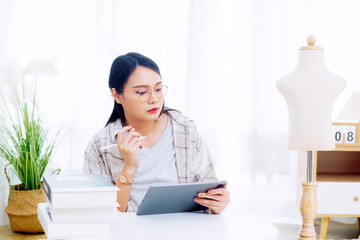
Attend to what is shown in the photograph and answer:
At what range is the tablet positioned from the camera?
4.38ft

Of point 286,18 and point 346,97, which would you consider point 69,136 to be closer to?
point 286,18

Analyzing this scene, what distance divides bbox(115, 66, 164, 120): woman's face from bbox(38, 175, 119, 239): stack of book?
623 millimetres

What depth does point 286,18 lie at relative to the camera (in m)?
3.45

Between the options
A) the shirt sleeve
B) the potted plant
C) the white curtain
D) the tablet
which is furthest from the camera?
the white curtain

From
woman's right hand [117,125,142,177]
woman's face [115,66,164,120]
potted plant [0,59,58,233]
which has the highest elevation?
woman's face [115,66,164,120]

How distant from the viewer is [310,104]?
129 centimetres

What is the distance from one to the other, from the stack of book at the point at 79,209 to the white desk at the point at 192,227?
60 millimetres

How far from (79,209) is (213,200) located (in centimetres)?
43

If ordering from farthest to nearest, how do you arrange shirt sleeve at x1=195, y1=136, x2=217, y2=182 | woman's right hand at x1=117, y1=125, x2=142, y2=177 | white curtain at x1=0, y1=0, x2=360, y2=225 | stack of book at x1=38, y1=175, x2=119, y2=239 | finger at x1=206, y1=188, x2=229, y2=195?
white curtain at x1=0, y1=0, x2=360, y2=225 → shirt sleeve at x1=195, y1=136, x2=217, y2=182 → woman's right hand at x1=117, y1=125, x2=142, y2=177 → finger at x1=206, y1=188, x2=229, y2=195 → stack of book at x1=38, y1=175, x2=119, y2=239

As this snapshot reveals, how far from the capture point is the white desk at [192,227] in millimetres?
1217

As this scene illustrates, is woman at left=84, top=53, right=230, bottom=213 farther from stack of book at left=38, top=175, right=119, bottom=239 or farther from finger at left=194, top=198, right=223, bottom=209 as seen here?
stack of book at left=38, top=175, right=119, bottom=239

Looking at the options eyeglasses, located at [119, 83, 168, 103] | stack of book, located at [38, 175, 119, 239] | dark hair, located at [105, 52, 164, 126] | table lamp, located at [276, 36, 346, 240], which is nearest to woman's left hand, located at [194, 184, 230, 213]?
table lamp, located at [276, 36, 346, 240]

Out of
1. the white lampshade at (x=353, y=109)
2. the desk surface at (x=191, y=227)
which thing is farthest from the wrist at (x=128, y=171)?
the white lampshade at (x=353, y=109)

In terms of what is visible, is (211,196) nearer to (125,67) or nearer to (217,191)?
(217,191)
